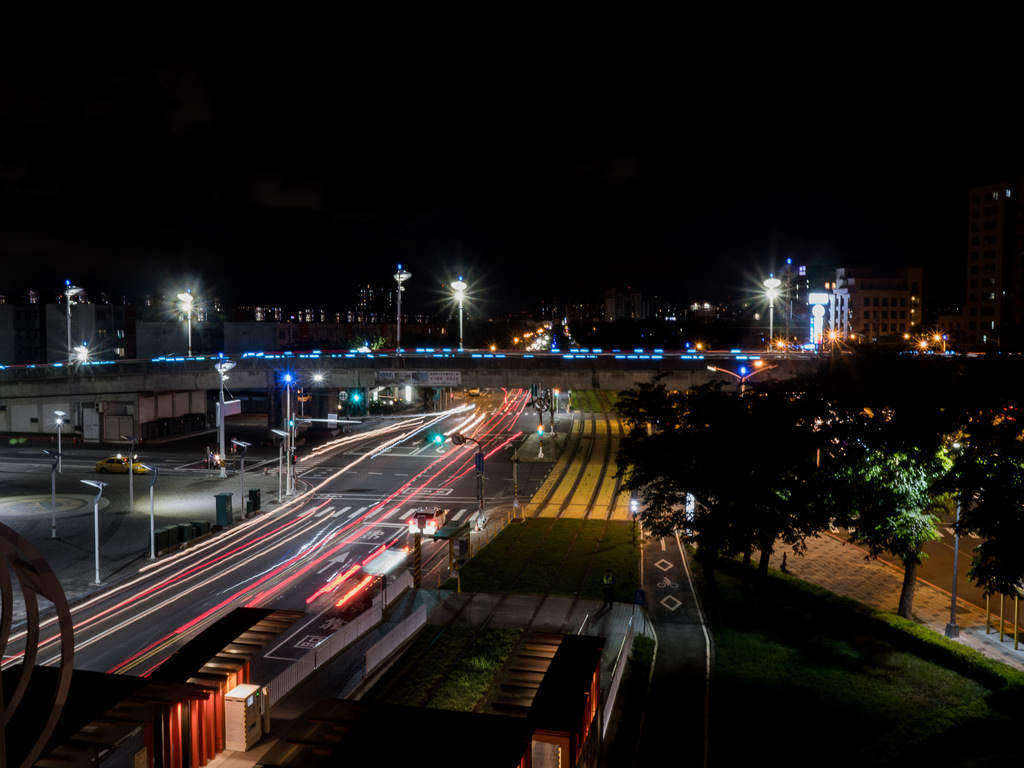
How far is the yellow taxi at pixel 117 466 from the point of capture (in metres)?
48.5

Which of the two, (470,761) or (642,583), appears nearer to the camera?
(470,761)

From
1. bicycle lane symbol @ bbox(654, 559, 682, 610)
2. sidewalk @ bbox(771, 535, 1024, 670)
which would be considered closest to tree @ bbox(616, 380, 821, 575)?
bicycle lane symbol @ bbox(654, 559, 682, 610)

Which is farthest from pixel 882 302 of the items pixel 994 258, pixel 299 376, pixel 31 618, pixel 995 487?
pixel 31 618

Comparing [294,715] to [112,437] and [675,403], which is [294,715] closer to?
[675,403]

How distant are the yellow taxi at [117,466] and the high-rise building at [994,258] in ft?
367

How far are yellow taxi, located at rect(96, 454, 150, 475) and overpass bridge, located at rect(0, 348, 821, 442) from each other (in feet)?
15.5

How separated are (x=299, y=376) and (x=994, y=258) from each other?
107 m

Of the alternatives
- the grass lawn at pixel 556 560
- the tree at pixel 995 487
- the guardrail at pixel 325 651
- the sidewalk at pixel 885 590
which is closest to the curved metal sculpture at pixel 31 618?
the guardrail at pixel 325 651

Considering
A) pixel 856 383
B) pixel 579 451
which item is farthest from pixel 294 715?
pixel 579 451

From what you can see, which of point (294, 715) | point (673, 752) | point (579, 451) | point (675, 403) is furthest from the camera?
point (579, 451)

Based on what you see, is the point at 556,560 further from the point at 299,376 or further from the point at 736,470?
the point at 299,376

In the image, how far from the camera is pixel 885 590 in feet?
91.3

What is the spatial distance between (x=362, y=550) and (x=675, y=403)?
1498 centimetres

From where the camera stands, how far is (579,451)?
201 ft
